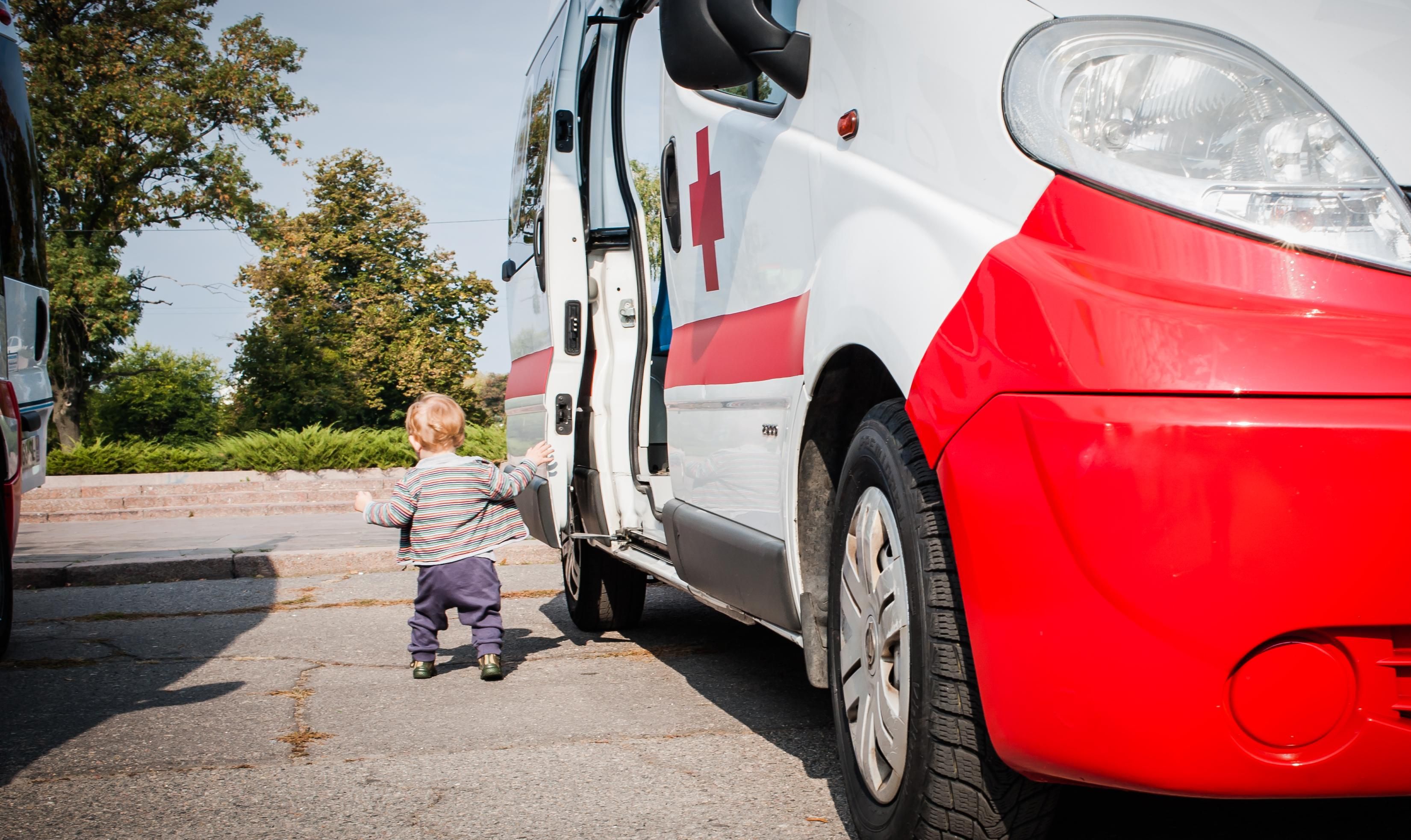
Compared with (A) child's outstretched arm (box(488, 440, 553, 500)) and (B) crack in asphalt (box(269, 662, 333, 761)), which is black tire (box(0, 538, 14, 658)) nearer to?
(B) crack in asphalt (box(269, 662, 333, 761))

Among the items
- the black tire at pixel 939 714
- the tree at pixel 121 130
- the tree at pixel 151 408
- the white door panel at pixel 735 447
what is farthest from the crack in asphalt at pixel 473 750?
the tree at pixel 151 408

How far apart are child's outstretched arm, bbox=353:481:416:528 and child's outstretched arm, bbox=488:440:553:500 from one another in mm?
302

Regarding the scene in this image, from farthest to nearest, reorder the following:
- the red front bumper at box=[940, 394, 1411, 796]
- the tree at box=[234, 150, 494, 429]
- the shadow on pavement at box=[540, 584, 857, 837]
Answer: the tree at box=[234, 150, 494, 429] → the shadow on pavement at box=[540, 584, 857, 837] → the red front bumper at box=[940, 394, 1411, 796]

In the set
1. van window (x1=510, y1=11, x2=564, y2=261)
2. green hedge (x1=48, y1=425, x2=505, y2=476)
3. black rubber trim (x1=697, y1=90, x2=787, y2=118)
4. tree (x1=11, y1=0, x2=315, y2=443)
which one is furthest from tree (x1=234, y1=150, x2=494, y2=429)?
black rubber trim (x1=697, y1=90, x2=787, y2=118)

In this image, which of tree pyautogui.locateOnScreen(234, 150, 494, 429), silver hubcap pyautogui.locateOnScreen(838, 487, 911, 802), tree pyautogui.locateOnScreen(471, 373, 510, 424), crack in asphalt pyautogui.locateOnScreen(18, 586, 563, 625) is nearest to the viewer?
silver hubcap pyautogui.locateOnScreen(838, 487, 911, 802)

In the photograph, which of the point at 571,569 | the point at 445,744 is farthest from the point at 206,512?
the point at 445,744

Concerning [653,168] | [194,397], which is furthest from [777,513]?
[194,397]

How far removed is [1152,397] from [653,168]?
2.81 metres

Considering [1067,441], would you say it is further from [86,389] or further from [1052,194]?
[86,389]

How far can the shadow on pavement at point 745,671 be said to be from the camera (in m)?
3.31

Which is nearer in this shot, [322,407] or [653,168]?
[653,168]

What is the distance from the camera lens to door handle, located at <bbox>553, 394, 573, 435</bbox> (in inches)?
190

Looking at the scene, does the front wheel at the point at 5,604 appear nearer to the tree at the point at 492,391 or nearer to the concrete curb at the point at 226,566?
the concrete curb at the point at 226,566

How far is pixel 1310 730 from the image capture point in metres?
1.58
